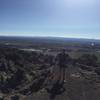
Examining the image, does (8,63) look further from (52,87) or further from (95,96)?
(95,96)

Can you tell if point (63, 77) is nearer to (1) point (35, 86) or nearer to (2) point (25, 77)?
(1) point (35, 86)

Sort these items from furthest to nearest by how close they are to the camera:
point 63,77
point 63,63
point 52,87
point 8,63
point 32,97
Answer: point 8,63, point 63,63, point 63,77, point 52,87, point 32,97

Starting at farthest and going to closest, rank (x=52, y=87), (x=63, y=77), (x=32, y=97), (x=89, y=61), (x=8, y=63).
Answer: (x=89, y=61), (x=8, y=63), (x=63, y=77), (x=52, y=87), (x=32, y=97)

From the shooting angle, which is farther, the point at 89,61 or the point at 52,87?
the point at 89,61

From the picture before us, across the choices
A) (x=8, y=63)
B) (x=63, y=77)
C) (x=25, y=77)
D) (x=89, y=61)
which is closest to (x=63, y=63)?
(x=63, y=77)

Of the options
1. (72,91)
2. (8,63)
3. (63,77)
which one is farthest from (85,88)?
(8,63)

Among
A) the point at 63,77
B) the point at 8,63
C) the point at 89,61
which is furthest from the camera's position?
the point at 89,61

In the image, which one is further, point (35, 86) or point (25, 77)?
point (25, 77)

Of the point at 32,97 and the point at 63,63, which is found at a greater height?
the point at 63,63

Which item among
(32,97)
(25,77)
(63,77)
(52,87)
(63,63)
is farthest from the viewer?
(25,77)
